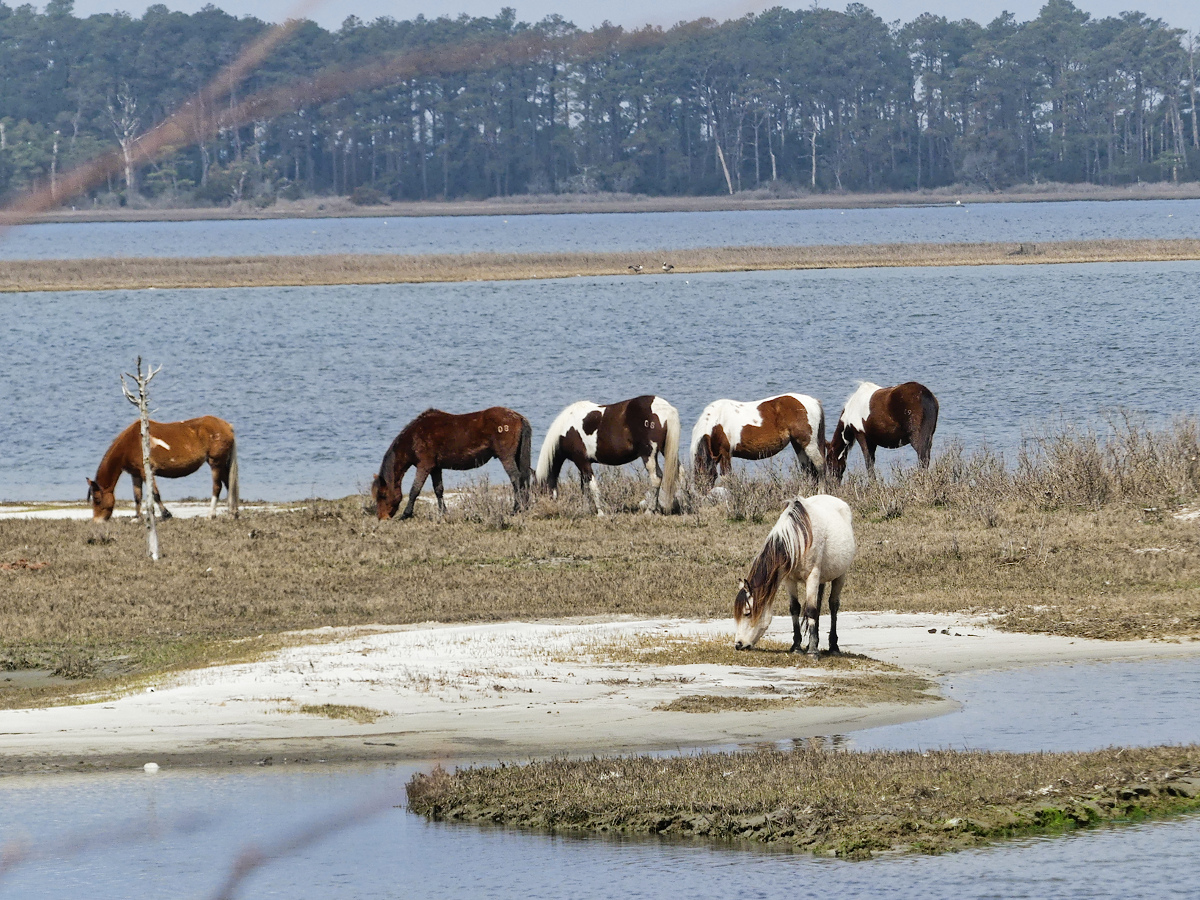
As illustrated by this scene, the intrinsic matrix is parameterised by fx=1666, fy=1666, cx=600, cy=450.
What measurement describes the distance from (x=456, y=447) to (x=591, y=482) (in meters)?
2.08

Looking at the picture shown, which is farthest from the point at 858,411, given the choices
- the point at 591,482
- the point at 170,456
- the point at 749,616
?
the point at 749,616

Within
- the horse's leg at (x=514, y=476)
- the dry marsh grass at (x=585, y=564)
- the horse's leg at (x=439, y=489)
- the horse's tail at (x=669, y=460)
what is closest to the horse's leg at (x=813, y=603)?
the dry marsh grass at (x=585, y=564)

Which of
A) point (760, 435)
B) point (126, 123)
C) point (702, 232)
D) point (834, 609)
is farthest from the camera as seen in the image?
point (702, 232)

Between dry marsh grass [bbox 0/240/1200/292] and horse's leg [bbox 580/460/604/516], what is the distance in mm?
59851

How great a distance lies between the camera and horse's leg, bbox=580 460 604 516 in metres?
23.3

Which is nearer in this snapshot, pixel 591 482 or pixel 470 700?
pixel 470 700

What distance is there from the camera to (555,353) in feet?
186

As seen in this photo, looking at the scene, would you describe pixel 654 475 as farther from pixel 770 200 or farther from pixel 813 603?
pixel 770 200

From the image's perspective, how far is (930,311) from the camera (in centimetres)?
6800

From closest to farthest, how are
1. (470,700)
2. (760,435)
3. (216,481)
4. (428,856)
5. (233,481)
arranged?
(428,856) < (470,700) < (233,481) < (216,481) < (760,435)

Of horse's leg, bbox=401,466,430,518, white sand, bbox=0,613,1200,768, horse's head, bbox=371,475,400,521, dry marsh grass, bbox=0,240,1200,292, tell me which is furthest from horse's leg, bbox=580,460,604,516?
dry marsh grass, bbox=0,240,1200,292

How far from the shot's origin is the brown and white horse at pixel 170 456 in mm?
23797

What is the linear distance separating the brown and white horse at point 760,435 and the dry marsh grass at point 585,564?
463mm

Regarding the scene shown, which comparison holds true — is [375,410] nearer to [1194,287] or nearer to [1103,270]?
[1194,287]
